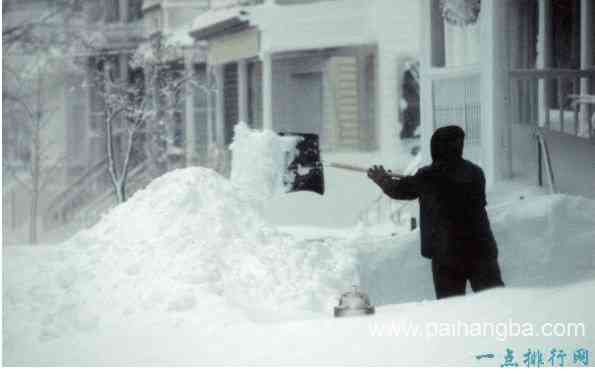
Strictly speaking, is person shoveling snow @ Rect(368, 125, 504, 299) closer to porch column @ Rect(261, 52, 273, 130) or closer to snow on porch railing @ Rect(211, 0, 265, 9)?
porch column @ Rect(261, 52, 273, 130)

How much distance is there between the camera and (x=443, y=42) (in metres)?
5.54

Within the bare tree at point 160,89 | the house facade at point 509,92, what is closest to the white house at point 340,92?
the house facade at point 509,92

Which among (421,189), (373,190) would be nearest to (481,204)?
(421,189)

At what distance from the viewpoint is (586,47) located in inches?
221

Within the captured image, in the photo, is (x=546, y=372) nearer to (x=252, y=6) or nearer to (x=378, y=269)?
(x=378, y=269)

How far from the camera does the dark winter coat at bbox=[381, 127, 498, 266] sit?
16.8ft

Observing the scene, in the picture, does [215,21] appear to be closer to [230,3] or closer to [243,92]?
[230,3]

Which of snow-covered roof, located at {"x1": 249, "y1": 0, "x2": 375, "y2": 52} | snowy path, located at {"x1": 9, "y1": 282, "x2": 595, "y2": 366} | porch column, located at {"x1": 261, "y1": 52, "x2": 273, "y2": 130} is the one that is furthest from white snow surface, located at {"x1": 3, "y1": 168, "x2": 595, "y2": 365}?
snow-covered roof, located at {"x1": 249, "y1": 0, "x2": 375, "y2": 52}

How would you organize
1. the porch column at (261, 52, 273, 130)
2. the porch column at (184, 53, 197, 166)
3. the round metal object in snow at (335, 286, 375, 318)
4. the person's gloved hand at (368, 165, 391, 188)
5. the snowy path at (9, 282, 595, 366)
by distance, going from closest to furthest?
the person's gloved hand at (368, 165, 391, 188) < the snowy path at (9, 282, 595, 366) < the round metal object in snow at (335, 286, 375, 318) < the porch column at (261, 52, 273, 130) < the porch column at (184, 53, 197, 166)

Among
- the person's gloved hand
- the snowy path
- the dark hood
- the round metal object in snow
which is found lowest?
the snowy path


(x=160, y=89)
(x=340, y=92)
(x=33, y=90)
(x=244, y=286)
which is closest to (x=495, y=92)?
(x=340, y=92)

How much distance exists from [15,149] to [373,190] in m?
1.55

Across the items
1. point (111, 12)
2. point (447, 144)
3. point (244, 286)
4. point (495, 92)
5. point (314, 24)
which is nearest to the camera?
point (447, 144)

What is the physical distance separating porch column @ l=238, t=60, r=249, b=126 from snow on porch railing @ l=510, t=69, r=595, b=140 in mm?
1105
